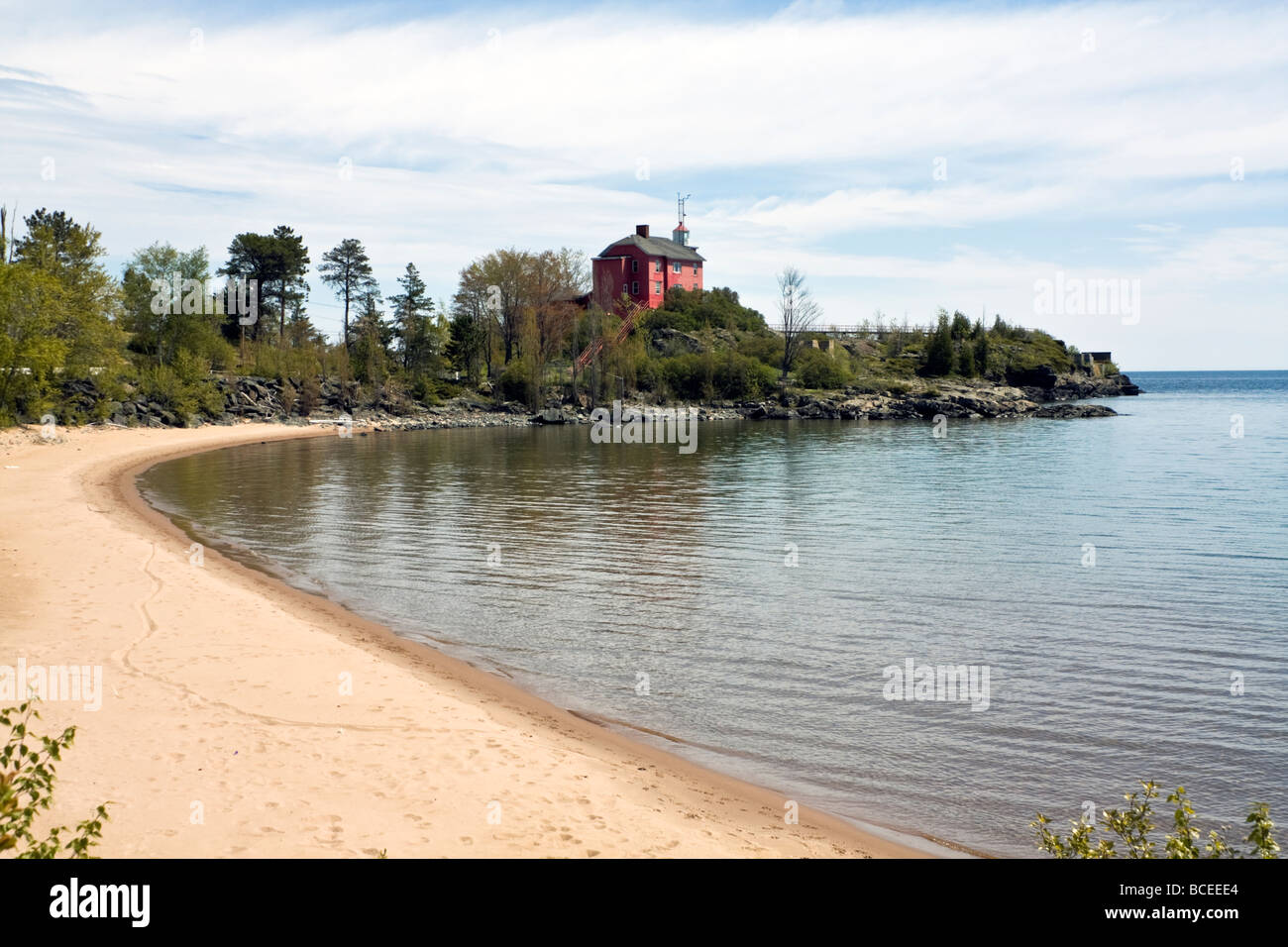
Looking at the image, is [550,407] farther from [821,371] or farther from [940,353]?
[940,353]

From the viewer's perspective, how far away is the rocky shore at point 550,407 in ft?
274

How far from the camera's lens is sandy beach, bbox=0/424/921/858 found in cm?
857

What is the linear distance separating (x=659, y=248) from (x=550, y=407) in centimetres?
2806

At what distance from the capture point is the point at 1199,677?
14.4 m

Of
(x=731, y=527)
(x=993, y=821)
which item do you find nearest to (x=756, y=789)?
(x=993, y=821)

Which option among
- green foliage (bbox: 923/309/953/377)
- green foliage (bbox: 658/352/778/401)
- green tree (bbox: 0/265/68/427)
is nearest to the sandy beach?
green tree (bbox: 0/265/68/427)

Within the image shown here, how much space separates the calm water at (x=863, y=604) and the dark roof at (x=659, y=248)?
68871 mm

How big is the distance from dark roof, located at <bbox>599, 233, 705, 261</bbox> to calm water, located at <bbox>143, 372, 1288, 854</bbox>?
6887 cm
